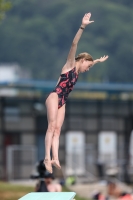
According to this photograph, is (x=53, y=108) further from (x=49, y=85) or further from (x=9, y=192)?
(x=49, y=85)

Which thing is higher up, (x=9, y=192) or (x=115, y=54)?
(x=115, y=54)

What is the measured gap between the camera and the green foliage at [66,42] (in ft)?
556

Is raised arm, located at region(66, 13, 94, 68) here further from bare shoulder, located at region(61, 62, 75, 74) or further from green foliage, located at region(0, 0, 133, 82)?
green foliage, located at region(0, 0, 133, 82)

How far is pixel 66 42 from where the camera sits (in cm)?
18875

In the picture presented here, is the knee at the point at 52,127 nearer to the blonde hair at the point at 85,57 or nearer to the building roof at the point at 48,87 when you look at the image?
the blonde hair at the point at 85,57

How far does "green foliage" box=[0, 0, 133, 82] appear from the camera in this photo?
6673 inches

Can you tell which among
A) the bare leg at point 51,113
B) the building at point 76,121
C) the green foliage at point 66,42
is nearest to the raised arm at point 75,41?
the bare leg at point 51,113

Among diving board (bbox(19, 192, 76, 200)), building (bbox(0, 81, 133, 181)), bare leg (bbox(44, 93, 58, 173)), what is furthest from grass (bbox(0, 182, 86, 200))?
diving board (bbox(19, 192, 76, 200))

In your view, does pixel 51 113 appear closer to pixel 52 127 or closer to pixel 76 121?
pixel 52 127

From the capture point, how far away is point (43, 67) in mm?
172500

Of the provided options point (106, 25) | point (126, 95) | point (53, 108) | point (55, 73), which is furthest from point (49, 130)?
point (106, 25)

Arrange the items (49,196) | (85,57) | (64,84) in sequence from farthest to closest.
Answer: (85,57) < (64,84) < (49,196)

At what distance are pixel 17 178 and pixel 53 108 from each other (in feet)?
86.4

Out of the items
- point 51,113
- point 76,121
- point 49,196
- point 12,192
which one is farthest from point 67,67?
point 76,121
